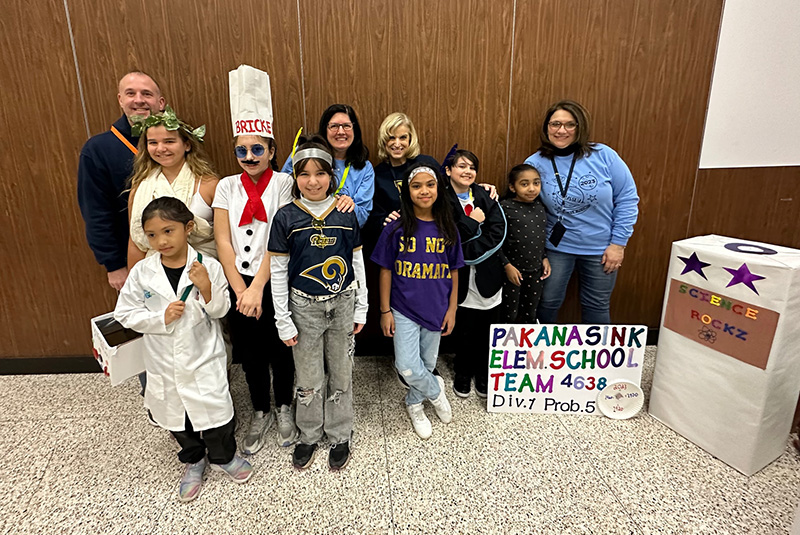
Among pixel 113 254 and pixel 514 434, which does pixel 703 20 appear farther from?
pixel 113 254

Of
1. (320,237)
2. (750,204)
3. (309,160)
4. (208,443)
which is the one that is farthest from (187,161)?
(750,204)

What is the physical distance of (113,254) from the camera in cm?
182

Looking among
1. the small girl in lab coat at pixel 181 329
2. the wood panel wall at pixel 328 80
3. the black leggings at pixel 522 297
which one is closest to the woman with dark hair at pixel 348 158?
the wood panel wall at pixel 328 80

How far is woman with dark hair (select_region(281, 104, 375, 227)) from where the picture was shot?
5.94 ft

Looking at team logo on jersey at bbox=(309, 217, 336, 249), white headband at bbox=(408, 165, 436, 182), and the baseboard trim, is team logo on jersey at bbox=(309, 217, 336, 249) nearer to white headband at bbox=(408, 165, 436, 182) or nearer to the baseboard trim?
white headband at bbox=(408, 165, 436, 182)

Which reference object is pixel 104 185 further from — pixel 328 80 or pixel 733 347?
pixel 733 347

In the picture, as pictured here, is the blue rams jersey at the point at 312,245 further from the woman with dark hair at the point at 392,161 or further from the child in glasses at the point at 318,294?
the woman with dark hair at the point at 392,161

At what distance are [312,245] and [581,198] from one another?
137 cm

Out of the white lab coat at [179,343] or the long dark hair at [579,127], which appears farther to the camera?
the long dark hair at [579,127]

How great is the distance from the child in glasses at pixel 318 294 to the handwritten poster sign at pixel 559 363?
0.72 meters

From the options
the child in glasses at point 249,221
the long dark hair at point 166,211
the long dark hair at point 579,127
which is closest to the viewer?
the long dark hair at point 166,211

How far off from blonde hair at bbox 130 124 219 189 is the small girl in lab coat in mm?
291

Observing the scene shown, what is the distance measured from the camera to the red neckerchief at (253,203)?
1.60m

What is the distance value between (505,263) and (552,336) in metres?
0.41
